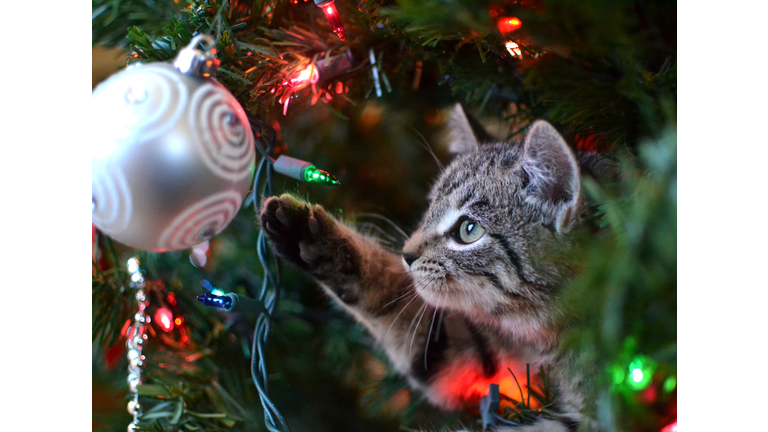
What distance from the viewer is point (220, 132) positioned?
0.32 metres

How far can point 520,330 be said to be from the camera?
0.50m

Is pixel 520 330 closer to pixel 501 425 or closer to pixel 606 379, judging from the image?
pixel 501 425

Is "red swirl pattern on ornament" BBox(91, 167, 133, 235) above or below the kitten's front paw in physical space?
above

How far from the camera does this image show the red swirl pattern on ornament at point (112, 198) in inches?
12.0

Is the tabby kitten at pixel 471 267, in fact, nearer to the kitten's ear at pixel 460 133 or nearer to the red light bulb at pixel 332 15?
the kitten's ear at pixel 460 133

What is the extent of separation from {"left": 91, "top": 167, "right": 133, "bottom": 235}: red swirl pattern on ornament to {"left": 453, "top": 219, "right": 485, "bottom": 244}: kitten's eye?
0.34 metres

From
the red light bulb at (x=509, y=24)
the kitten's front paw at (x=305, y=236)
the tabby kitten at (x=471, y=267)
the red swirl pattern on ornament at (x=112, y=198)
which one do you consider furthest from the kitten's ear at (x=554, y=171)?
the red swirl pattern on ornament at (x=112, y=198)

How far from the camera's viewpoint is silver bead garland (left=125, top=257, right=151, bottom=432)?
54cm

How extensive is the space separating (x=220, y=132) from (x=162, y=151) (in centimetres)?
4

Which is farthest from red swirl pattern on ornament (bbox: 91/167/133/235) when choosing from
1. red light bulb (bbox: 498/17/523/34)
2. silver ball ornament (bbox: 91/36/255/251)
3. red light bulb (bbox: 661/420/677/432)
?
red light bulb (bbox: 661/420/677/432)

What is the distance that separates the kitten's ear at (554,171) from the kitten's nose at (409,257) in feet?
0.54

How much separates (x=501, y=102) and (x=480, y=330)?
1.03 feet

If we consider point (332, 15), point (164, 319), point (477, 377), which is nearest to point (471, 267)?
point (477, 377)

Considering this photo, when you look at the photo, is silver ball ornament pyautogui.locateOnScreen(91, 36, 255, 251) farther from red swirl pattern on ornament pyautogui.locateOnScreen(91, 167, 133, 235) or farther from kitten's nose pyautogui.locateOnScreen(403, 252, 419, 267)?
kitten's nose pyautogui.locateOnScreen(403, 252, 419, 267)
